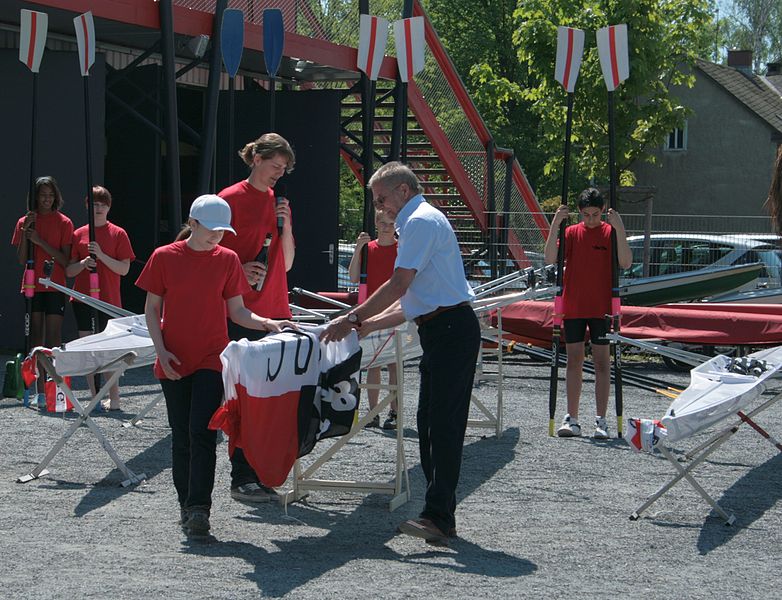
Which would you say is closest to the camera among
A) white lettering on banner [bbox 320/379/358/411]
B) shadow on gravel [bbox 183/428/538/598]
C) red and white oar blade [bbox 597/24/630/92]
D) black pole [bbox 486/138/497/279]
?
shadow on gravel [bbox 183/428/538/598]

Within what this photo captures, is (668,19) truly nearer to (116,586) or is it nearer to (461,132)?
(461,132)

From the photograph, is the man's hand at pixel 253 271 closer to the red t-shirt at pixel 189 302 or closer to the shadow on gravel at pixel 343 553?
the red t-shirt at pixel 189 302

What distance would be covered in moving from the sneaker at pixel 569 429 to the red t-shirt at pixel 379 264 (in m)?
1.58

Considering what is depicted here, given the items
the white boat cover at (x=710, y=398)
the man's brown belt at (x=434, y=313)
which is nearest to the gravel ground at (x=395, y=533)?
the white boat cover at (x=710, y=398)

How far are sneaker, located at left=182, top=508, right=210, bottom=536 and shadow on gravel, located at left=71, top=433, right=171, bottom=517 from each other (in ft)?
2.60

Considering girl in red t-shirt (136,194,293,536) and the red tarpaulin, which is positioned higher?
girl in red t-shirt (136,194,293,536)

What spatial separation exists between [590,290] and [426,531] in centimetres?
343

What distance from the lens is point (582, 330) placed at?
8.91 meters

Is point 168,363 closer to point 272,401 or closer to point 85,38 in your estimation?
point 272,401

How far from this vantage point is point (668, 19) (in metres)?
24.9

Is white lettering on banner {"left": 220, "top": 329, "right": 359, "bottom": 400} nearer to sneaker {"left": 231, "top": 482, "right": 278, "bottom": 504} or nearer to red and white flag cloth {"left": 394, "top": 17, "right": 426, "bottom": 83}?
sneaker {"left": 231, "top": 482, "right": 278, "bottom": 504}

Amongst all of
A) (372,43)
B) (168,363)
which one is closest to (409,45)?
(372,43)

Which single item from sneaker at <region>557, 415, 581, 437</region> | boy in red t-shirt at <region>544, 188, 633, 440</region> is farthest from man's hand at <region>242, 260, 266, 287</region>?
sneaker at <region>557, 415, 581, 437</region>

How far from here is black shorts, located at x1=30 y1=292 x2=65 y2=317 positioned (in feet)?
33.1
